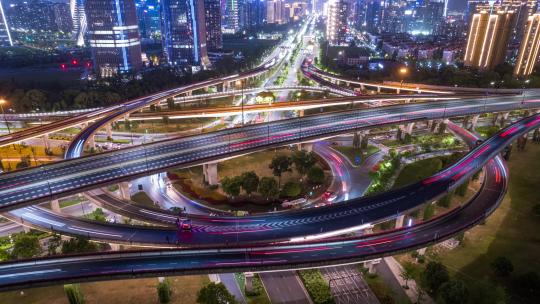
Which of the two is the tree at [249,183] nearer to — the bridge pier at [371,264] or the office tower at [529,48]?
the bridge pier at [371,264]

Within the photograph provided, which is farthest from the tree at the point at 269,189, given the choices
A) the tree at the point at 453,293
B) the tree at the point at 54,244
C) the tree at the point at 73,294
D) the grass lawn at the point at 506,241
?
the tree at the point at 73,294

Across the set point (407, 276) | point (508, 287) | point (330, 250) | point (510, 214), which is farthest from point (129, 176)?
point (510, 214)

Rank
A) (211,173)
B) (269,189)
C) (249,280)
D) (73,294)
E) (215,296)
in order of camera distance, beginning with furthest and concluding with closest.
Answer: (211,173), (269,189), (249,280), (73,294), (215,296)

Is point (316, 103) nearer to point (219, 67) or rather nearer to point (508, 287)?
point (508, 287)

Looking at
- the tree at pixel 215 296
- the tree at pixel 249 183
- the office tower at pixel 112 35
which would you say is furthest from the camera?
the office tower at pixel 112 35

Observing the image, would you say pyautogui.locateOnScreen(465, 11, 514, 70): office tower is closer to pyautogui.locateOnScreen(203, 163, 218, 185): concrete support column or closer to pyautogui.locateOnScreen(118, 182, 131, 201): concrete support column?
Result: pyautogui.locateOnScreen(203, 163, 218, 185): concrete support column

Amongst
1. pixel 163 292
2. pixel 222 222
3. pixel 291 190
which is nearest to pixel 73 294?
pixel 163 292

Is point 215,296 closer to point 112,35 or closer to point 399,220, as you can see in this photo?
point 399,220
